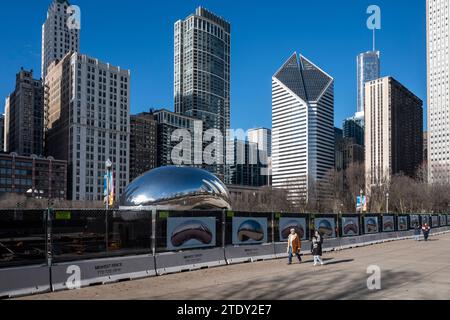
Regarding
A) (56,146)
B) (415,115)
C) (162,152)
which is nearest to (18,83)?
(56,146)

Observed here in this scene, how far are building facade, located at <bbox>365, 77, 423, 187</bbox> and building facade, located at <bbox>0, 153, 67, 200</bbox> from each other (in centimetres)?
11548

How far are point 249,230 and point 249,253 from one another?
1200 millimetres

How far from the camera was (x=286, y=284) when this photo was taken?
14.7m

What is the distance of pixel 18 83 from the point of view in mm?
195000

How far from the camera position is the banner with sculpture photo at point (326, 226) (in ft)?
92.2

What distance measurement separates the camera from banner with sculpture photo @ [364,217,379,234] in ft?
116

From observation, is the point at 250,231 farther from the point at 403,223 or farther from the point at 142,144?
the point at 142,144

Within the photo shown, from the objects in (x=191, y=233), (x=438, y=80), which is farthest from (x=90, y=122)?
(x=191, y=233)

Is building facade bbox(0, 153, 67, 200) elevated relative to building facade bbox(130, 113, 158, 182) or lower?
lower

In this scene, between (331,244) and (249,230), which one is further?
(331,244)

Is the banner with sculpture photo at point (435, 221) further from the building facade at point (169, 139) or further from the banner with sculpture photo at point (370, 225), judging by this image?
the building facade at point (169, 139)

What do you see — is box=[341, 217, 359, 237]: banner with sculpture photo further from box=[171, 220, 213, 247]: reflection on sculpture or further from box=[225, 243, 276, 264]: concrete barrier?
box=[171, 220, 213, 247]: reflection on sculpture

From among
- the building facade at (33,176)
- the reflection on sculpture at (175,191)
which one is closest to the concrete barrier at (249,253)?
the reflection on sculpture at (175,191)

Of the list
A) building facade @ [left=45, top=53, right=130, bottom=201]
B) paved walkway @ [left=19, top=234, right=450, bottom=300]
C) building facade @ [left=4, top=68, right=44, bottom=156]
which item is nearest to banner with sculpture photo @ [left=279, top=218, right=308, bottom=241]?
paved walkway @ [left=19, top=234, right=450, bottom=300]
